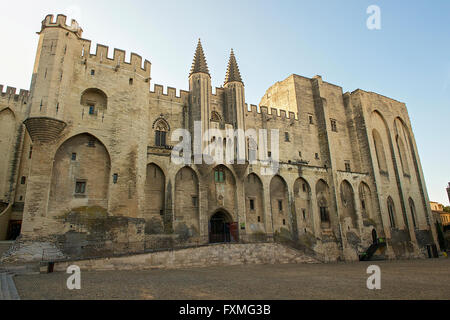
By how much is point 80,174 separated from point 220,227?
1136 centimetres

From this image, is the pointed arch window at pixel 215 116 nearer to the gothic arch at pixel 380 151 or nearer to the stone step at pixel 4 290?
the stone step at pixel 4 290

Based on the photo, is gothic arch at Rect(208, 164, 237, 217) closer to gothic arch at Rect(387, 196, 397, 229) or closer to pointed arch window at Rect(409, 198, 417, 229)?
gothic arch at Rect(387, 196, 397, 229)

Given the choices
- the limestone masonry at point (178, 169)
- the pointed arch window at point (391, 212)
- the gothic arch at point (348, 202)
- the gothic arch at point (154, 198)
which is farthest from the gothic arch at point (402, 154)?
the gothic arch at point (154, 198)

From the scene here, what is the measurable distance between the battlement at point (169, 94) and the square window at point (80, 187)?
9456mm

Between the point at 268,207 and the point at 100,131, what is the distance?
48.1 feet

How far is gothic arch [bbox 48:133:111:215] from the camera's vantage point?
1720 cm

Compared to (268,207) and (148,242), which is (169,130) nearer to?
(148,242)

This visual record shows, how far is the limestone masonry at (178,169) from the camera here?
17.4m

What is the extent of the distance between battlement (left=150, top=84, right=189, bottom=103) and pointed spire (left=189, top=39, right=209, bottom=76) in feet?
6.44

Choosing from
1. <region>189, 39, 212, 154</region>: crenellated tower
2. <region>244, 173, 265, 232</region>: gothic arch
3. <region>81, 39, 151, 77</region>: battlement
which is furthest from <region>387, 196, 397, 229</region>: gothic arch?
<region>81, 39, 151, 77</region>: battlement

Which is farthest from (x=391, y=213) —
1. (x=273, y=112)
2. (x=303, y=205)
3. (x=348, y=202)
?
(x=273, y=112)

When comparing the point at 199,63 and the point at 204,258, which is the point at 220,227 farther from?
the point at 199,63
